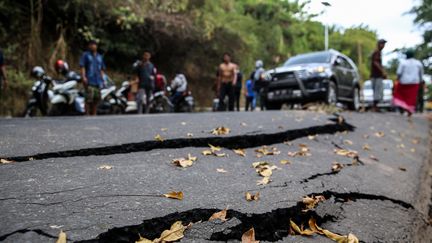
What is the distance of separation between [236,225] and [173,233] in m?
0.34

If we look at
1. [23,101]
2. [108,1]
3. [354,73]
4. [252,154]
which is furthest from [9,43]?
[252,154]

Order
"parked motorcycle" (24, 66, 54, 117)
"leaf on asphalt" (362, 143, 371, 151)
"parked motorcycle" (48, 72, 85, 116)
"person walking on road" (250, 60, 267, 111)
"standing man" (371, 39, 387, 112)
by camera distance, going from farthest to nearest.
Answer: "person walking on road" (250, 60, 267, 111), "standing man" (371, 39, 387, 112), "parked motorcycle" (24, 66, 54, 117), "parked motorcycle" (48, 72, 85, 116), "leaf on asphalt" (362, 143, 371, 151)

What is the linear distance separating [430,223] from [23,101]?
11.3 meters

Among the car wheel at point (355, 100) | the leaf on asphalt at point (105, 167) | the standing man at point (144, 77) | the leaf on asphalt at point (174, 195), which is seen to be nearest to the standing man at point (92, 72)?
the standing man at point (144, 77)

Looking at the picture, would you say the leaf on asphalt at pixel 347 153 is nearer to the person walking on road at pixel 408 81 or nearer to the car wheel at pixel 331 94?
the car wheel at pixel 331 94

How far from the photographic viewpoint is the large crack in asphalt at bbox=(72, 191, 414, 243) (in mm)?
1799

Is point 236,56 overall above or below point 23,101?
above

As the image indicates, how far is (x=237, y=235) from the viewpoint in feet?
6.51

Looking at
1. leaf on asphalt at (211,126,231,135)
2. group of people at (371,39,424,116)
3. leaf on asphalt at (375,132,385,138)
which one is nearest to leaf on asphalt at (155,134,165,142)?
leaf on asphalt at (211,126,231,135)

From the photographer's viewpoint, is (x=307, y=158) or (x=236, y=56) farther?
(x=236, y=56)

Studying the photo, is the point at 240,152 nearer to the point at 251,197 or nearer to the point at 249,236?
the point at 251,197

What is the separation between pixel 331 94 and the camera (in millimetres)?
10094

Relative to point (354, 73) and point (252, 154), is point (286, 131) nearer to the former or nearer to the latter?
point (252, 154)

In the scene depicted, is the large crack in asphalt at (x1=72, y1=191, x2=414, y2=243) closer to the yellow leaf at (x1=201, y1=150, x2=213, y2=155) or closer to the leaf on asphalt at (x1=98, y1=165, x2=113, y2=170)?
the leaf on asphalt at (x1=98, y1=165, x2=113, y2=170)
